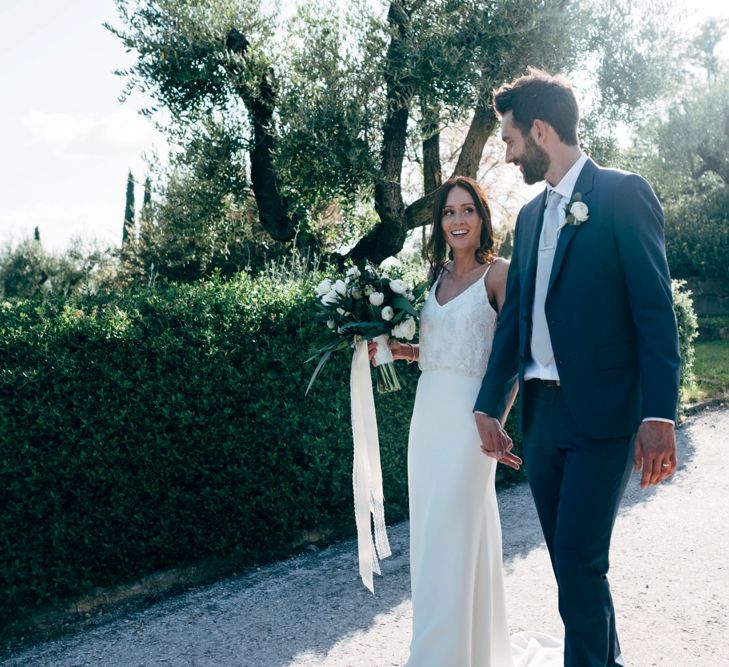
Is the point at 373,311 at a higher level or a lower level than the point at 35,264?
lower

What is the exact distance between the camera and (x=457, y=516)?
3.69m

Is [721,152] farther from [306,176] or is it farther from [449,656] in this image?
[449,656]

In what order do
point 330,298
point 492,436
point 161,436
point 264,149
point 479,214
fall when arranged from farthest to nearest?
point 264,149
point 161,436
point 330,298
point 479,214
point 492,436

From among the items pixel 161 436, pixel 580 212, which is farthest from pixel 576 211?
pixel 161 436

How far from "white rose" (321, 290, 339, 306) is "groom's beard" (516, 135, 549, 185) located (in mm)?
1456

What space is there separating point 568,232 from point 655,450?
885 mm

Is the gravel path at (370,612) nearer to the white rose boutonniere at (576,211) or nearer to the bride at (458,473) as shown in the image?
the bride at (458,473)

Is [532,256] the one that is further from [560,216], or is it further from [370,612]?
[370,612]

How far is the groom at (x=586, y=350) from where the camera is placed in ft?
9.29

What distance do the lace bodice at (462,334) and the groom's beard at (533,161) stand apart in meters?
0.85

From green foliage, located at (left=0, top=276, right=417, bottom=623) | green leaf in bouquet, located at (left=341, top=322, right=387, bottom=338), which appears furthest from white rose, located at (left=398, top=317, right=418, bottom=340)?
green foliage, located at (left=0, top=276, right=417, bottom=623)

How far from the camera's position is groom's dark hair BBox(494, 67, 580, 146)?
10.1ft

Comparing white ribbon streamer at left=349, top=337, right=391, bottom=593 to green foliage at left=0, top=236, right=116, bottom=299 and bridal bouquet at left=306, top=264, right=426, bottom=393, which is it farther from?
green foliage at left=0, top=236, right=116, bottom=299

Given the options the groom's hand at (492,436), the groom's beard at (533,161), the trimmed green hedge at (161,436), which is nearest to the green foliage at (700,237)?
the trimmed green hedge at (161,436)
